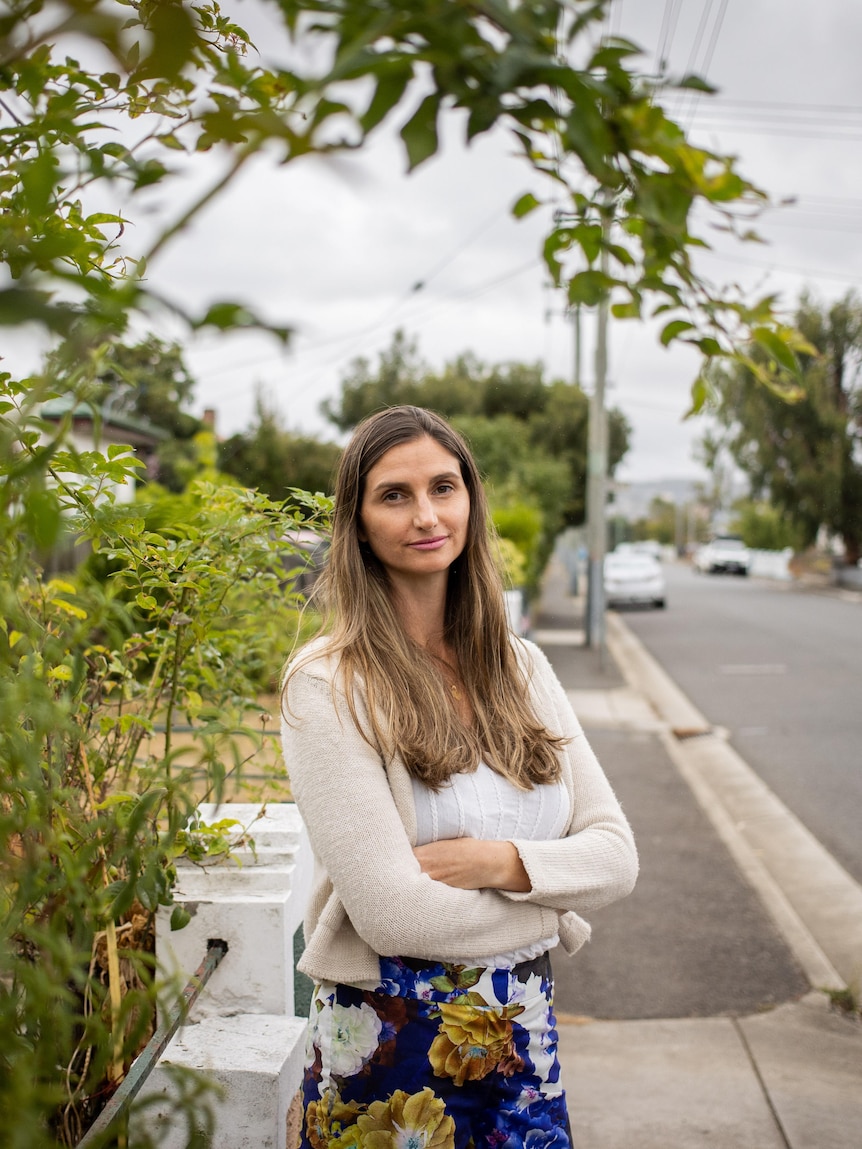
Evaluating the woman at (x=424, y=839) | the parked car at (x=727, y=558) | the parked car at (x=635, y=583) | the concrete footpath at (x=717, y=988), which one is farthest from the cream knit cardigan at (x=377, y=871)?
the parked car at (x=727, y=558)

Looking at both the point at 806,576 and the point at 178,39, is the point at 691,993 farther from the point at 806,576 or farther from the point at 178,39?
the point at 806,576

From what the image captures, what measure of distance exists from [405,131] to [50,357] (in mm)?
325

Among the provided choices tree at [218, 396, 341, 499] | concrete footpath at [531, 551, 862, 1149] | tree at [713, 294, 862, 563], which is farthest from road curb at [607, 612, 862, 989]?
tree at [713, 294, 862, 563]

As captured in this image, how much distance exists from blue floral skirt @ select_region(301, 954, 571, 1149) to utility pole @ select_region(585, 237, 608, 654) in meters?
12.6

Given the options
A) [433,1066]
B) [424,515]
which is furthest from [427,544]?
[433,1066]

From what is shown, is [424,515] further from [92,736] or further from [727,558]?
[727,558]

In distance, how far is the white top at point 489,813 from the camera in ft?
6.34

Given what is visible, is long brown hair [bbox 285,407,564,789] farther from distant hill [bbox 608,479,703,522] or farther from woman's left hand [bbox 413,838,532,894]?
distant hill [bbox 608,479,703,522]

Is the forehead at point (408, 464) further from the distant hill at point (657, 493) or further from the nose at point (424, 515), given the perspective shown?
the distant hill at point (657, 493)

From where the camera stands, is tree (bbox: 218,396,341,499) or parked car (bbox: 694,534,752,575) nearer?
tree (bbox: 218,396,341,499)

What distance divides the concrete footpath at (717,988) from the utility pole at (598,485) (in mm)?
6913

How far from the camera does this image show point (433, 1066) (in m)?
1.77

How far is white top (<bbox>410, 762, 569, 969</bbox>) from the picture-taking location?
1.93m

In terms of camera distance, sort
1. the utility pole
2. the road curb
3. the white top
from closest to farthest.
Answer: the white top, the road curb, the utility pole
